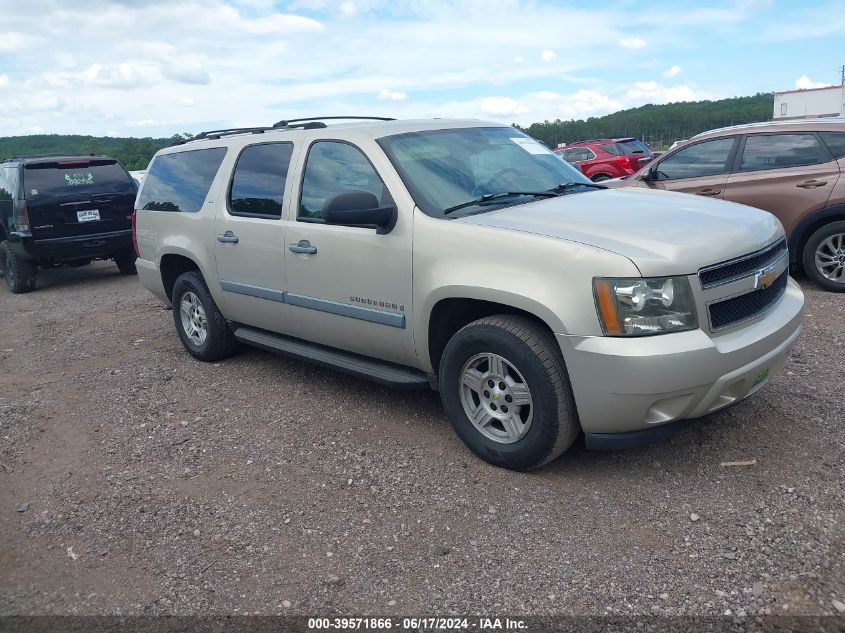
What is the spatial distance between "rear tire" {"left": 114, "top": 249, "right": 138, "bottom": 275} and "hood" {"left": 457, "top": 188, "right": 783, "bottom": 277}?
28.7 ft

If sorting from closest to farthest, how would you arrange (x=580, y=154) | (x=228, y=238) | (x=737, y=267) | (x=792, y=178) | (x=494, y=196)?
(x=737, y=267)
(x=494, y=196)
(x=228, y=238)
(x=792, y=178)
(x=580, y=154)

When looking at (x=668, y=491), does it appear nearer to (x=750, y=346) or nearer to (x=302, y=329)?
(x=750, y=346)

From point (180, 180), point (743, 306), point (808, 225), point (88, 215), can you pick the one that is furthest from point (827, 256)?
point (88, 215)

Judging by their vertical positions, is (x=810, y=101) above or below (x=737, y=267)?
above

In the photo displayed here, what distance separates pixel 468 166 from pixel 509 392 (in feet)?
4.90

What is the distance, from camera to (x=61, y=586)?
10.0 feet

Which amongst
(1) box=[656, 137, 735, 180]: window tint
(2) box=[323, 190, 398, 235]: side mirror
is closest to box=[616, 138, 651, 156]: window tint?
(1) box=[656, 137, 735, 180]: window tint

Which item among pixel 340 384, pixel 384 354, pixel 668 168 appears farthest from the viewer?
pixel 668 168

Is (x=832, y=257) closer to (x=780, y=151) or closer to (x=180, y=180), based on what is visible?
(x=780, y=151)

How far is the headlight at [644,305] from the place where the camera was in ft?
10.2

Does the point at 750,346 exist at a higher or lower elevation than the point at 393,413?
higher

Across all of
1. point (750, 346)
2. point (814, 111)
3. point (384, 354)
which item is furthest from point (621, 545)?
point (814, 111)

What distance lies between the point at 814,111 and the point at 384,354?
58.6m

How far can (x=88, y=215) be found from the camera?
1020 cm
